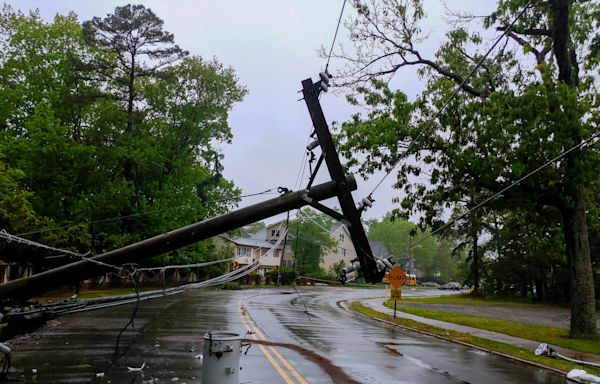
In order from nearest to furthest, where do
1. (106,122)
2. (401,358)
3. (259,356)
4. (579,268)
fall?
(259,356)
(401,358)
(579,268)
(106,122)

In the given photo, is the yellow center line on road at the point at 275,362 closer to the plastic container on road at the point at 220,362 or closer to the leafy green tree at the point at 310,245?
the plastic container on road at the point at 220,362

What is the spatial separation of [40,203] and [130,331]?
22.3 m

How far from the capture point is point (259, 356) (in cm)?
1173

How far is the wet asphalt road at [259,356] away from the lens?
9.55 meters

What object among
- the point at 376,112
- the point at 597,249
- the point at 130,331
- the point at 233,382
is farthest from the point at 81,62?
the point at 597,249

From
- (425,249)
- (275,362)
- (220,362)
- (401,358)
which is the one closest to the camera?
(220,362)

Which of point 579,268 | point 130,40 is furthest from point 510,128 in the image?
point 130,40

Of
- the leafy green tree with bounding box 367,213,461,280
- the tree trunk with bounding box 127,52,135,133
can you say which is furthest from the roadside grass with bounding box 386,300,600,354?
the leafy green tree with bounding box 367,213,461,280

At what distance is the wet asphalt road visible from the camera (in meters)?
9.55

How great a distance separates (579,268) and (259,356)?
1279 centimetres

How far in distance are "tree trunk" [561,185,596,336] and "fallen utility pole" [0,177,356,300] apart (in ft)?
45.2

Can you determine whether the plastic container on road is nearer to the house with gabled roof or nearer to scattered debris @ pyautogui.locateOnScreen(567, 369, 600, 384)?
scattered debris @ pyautogui.locateOnScreen(567, 369, 600, 384)

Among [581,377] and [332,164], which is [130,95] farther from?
[581,377]

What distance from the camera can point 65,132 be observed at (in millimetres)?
35000
